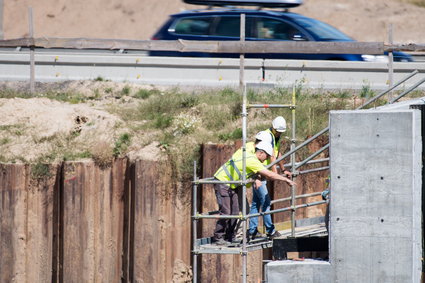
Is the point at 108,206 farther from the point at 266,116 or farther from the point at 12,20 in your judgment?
the point at 12,20

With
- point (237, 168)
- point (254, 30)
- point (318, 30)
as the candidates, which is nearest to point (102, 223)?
point (237, 168)

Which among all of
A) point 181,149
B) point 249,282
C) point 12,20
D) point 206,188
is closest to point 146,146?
point 181,149

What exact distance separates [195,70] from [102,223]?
4501 millimetres

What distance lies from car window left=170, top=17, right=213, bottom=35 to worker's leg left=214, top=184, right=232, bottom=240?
269 inches

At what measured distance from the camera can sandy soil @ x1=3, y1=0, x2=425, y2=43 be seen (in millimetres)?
39125

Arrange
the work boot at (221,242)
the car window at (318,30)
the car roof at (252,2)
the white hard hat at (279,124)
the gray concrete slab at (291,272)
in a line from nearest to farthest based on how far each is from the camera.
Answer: the gray concrete slab at (291,272) < the work boot at (221,242) < the white hard hat at (279,124) < the car window at (318,30) < the car roof at (252,2)

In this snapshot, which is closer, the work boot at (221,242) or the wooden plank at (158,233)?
the work boot at (221,242)

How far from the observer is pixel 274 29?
18.3m

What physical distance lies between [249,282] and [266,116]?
3093 mm

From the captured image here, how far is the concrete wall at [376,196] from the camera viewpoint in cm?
1048

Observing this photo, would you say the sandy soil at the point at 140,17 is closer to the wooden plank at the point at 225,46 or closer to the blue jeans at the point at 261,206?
the wooden plank at the point at 225,46

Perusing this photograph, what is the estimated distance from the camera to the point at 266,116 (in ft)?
50.6

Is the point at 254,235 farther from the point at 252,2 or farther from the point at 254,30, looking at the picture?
the point at 252,2

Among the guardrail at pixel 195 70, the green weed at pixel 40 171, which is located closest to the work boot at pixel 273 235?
the green weed at pixel 40 171
